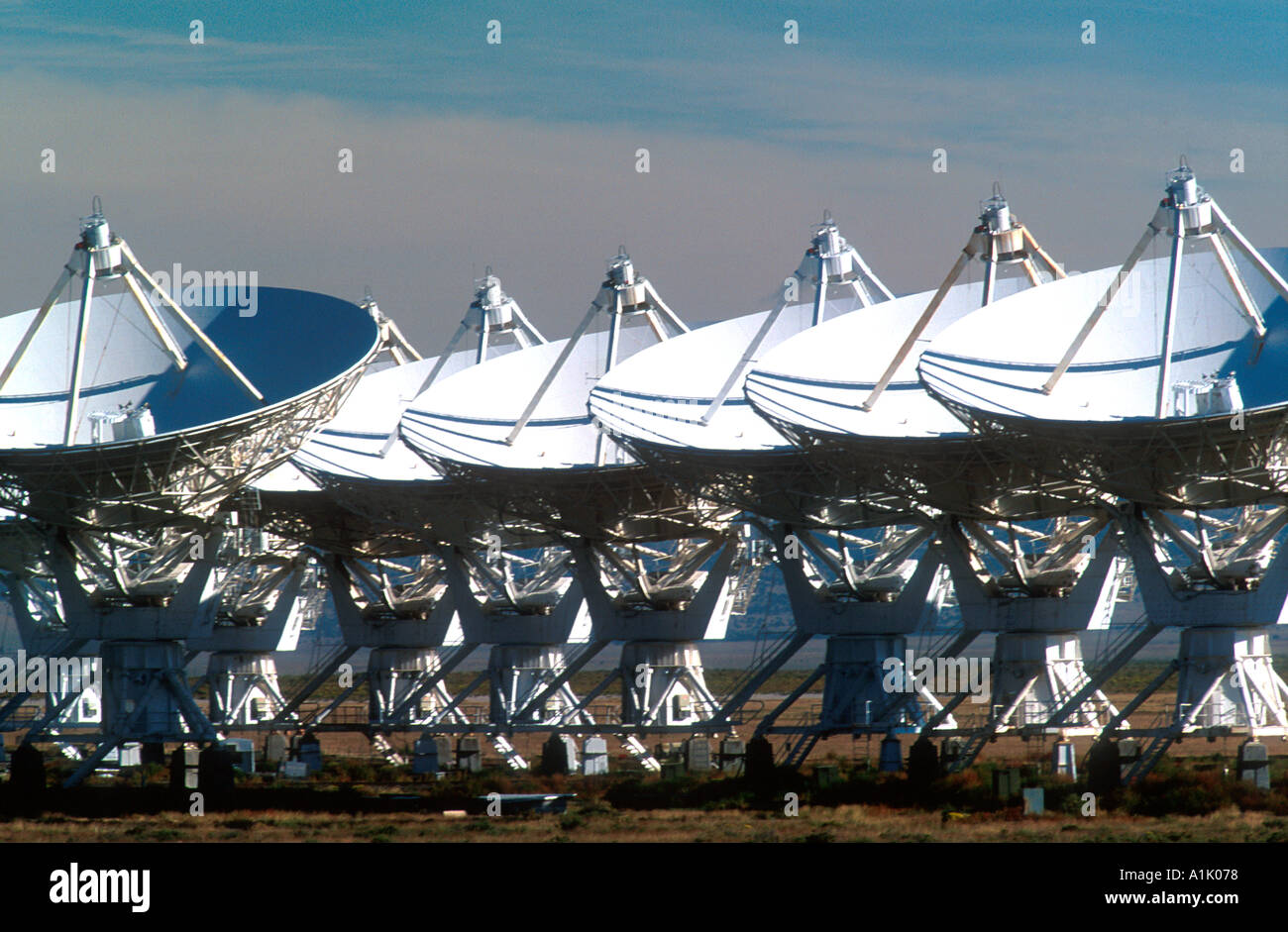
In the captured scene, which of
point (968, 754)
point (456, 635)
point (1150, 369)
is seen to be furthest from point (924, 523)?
point (456, 635)

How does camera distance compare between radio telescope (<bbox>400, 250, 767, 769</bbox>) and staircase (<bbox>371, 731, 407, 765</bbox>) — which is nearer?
radio telescope (<bbox>400, 250, 767, 769</bbox>)

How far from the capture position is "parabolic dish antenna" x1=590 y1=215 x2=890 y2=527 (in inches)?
1647

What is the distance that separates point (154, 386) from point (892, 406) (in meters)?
17.2

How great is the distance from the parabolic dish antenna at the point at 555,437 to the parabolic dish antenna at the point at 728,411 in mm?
2060

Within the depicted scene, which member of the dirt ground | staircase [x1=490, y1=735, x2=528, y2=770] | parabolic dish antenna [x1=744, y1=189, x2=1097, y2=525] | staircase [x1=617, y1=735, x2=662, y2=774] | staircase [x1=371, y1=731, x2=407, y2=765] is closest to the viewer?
parabolic dish antenna [x1=744, y1=189, x2=1097, y2=525]

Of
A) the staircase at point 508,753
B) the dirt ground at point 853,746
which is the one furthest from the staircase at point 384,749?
the staircase at point 508,753

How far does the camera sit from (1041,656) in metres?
43.2

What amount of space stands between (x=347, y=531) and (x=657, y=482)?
43.4ft

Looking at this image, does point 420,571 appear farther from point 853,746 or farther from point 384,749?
point 853,746

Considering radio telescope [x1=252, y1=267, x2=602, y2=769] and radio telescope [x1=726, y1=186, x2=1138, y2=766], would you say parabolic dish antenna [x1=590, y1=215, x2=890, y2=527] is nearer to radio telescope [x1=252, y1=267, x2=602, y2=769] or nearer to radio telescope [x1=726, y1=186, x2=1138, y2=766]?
radio telescope [x1=726, y1=186, x2=1138, y2=766]

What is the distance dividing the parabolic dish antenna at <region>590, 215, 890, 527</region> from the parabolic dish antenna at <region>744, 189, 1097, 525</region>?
44.9 inches

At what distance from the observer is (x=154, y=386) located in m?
44.6

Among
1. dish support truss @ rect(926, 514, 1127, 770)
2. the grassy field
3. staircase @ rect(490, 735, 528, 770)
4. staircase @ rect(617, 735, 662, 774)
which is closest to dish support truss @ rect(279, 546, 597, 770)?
staircase @ rect(490, 735, 528, 770)
